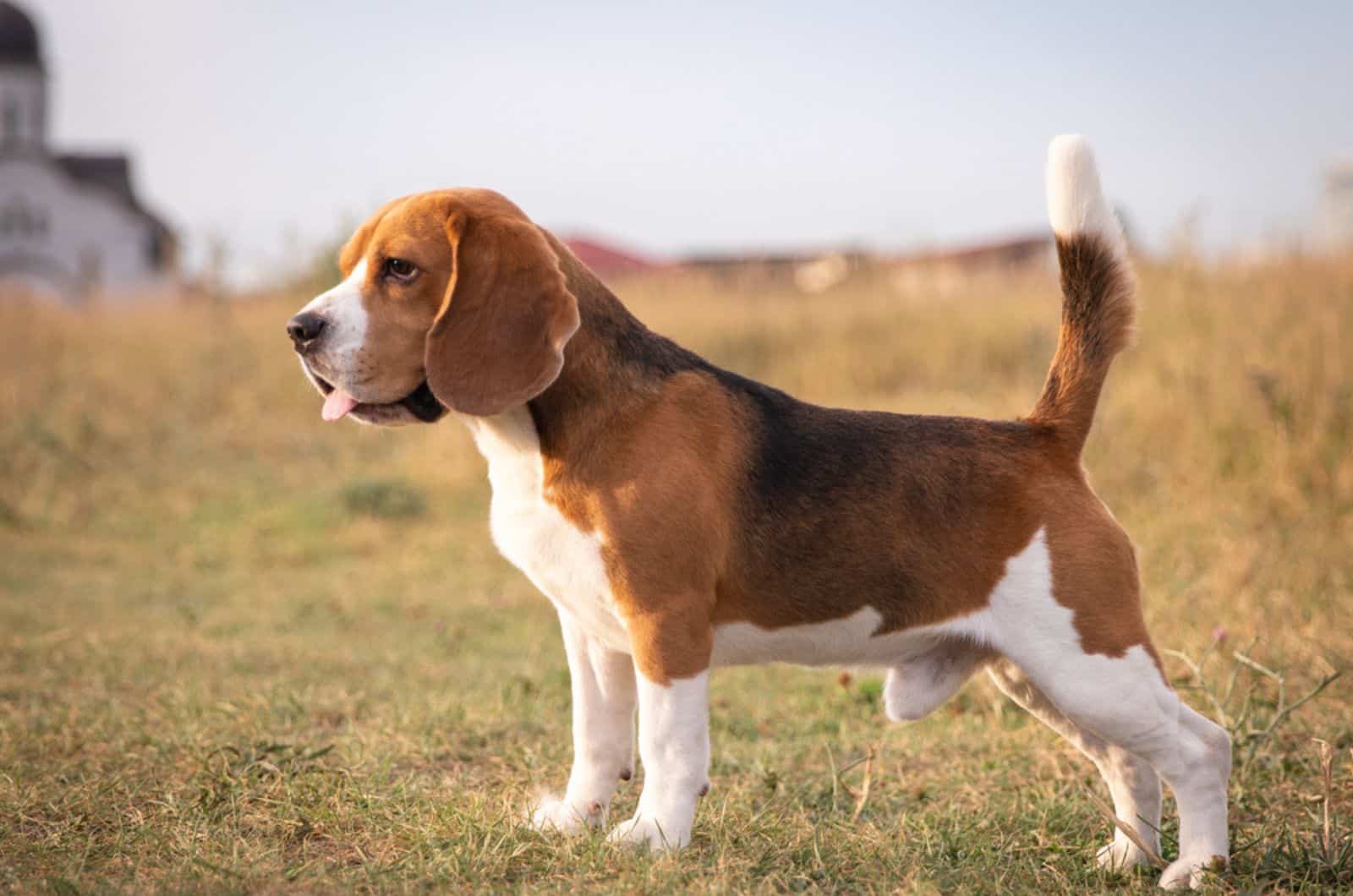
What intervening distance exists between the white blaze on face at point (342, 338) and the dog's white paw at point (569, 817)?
48.1 inches

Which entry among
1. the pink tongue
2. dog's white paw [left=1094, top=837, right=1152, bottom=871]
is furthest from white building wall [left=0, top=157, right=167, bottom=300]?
dog's white paw [left=1094, top=837, right=1152, bottom=871]

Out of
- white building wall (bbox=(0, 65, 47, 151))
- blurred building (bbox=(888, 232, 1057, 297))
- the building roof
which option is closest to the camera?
blurred building (bbox=(888, 232, 1057, 297))

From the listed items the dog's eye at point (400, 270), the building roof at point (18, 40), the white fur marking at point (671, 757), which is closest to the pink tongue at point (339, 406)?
the dog's eye at point (400, 270)

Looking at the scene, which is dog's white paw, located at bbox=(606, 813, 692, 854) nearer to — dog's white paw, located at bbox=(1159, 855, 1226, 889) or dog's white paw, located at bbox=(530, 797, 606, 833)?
dog's white paw, located at bbox=(530, 797, 606, 833)

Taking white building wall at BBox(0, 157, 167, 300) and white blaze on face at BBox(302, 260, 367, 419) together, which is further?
white building wall at BBox(0, 157, 167, 300)

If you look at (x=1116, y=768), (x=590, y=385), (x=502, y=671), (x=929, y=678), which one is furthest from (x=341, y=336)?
(x=502, y=671)

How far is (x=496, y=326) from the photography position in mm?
2936

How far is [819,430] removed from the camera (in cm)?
325

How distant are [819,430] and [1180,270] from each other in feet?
24.5

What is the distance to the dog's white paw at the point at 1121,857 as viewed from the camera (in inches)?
130

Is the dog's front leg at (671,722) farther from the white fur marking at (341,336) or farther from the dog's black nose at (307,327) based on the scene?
the dog's black nose at (307,327)

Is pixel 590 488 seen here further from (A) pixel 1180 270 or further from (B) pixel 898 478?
(A) pixel 1180 270

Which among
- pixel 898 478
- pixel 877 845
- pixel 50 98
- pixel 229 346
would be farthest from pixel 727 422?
pixel 50 98

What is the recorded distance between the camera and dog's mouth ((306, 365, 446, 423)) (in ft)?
10.1
